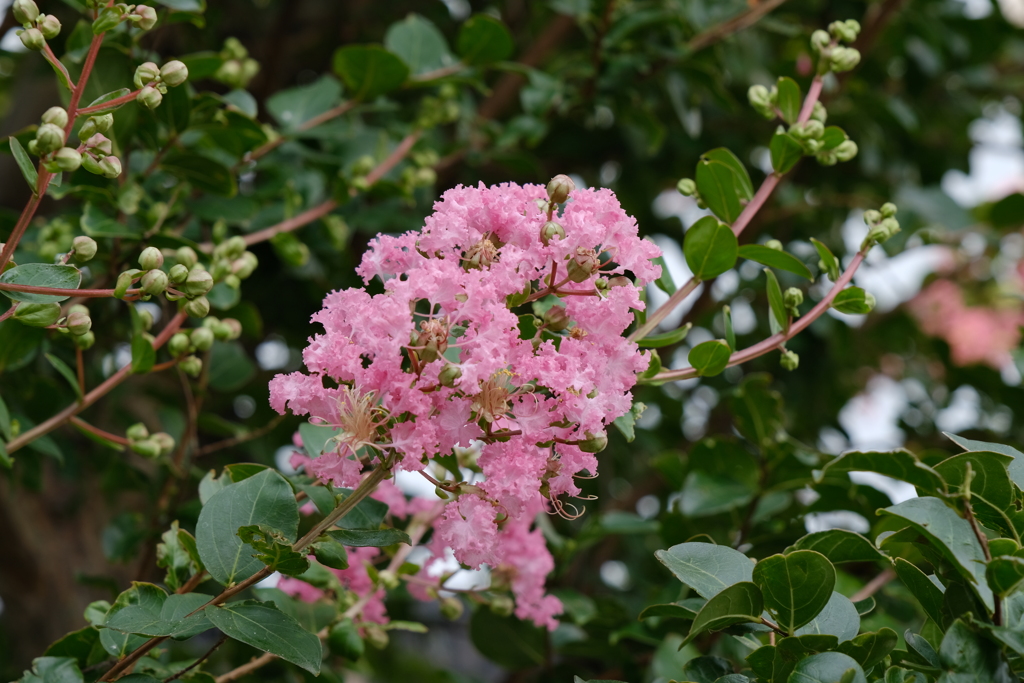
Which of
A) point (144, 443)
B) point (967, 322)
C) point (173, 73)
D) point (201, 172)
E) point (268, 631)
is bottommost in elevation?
point (967, 322)

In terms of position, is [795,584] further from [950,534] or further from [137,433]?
[137,433]

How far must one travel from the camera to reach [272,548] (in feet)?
2.44

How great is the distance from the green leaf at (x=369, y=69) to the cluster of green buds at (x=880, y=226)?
83cm

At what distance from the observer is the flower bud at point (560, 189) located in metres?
0.77

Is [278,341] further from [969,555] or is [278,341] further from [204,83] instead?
[969,555]

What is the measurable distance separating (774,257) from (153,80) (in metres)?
0.66

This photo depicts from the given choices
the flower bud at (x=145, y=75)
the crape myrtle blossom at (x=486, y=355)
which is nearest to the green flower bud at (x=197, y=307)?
the crape myrtle blossom at (x=486, y=355)

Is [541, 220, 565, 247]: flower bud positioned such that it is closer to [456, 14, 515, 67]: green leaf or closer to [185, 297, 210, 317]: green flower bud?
[185, 297, 210, 317]: green flower bud

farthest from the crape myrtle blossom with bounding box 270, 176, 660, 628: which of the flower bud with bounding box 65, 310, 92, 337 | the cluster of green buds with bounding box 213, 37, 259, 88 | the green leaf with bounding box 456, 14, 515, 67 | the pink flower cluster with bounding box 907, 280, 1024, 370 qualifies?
the pink flower cluster with bounding box 907, 280, 1024, 370

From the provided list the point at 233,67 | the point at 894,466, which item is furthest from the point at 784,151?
the point at 233,67

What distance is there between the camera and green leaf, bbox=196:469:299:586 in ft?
2.59

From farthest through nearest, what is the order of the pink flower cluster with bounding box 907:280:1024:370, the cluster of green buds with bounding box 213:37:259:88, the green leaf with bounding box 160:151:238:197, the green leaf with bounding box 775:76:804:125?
the pink flower cluster with bounding box 907:280:1024:370, the cluster of green buds with bounding box 213:37:259:88, the green leaf with bounding box 160:151:238:197, the green leaf with bounding box 775:76:804:125

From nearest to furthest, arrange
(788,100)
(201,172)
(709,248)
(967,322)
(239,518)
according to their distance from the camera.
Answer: (239,518), (709,248), (788,100), (201,172), (967,322)

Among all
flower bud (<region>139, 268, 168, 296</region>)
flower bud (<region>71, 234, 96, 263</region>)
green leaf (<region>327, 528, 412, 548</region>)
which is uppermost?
flower bud (<region>71, 234, 96, 263</region>)
